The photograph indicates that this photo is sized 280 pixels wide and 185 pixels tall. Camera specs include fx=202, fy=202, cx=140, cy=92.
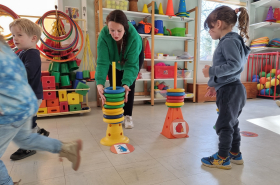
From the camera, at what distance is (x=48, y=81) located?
238cm

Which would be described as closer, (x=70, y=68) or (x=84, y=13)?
(x=70, y=68)

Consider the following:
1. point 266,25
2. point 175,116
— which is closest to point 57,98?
point 175,116

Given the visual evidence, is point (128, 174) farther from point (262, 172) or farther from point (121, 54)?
point (121, 54)

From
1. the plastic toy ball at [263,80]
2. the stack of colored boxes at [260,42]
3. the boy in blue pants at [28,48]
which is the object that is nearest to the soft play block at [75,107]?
the boy in blue pants at [28,48]

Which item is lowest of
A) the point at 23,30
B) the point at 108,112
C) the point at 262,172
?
the point at 262,172

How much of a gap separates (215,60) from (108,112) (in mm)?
796

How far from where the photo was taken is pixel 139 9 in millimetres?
3465

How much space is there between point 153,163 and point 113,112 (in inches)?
17.9

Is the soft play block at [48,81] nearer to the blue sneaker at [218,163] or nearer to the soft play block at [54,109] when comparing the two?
the soft play block at [54,109]

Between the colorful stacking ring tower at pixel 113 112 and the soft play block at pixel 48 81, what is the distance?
1.20 meters

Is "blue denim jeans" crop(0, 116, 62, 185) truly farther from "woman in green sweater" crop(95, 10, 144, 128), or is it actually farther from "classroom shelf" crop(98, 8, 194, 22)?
"classroom shelf" crop(98, 8, 194, 22)

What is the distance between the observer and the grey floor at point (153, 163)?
3.47ft

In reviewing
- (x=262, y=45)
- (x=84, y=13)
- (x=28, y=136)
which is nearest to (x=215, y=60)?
(x=28, y=136)

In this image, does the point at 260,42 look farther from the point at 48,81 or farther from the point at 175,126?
the point at 48,81
